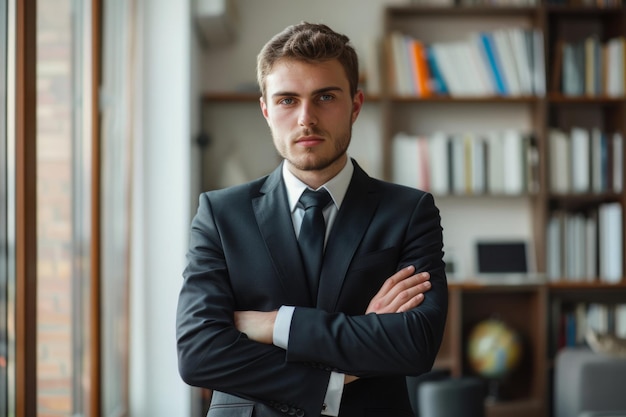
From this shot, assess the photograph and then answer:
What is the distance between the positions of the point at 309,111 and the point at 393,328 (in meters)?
0.47

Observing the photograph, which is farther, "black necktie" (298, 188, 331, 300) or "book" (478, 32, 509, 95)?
"book" (478, 32, 509, 95)

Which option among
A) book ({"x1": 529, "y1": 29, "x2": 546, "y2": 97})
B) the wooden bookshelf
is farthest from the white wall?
book ({"x1": 529, "y1": 29, "x2": 546, "y2": 97})

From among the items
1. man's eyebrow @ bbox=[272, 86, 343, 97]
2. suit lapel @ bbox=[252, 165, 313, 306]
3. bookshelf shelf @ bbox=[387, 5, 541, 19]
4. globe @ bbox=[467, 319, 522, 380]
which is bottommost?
globe @ bbox=[467, 319, 522, 380]

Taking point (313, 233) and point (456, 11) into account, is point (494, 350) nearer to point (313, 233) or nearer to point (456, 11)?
point (456, 11)

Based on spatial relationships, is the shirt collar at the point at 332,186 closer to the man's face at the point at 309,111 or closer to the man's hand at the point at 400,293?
the man's face at the point at 309,111

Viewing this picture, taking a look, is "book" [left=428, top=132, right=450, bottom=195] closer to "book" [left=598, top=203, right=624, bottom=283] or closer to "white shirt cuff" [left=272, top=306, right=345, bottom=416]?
"book" [left=598, top=203, right=624, bottom=283]

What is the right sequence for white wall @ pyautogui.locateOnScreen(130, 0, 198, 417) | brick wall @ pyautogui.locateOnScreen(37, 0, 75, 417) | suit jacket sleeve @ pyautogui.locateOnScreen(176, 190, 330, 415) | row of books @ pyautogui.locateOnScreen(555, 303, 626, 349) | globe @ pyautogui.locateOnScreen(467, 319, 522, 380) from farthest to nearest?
row of books @ pyautogui.locateOnScreen(555, 303, 626, 349) < globe @ pyautogui.locateOnScreen(467, 319, 522, 380) < white wall @ pyautogui.locateOnScreen(130, 0, 198, 417) < brick wall @ pyautogui.locateOnScreen(37, 0, 75, 417) < suit jacket sleeve @ pyautogui.locateOnScreen(176, 190, 330, 415)

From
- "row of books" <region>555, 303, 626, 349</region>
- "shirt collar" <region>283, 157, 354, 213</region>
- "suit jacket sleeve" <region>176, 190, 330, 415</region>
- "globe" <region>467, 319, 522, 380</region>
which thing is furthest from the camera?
"row of books" <region>555, 303, 626, 349</region>

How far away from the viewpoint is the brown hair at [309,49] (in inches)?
66.7

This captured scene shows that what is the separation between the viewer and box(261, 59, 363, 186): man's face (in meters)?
1.69

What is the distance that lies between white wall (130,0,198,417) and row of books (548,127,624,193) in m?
2.21

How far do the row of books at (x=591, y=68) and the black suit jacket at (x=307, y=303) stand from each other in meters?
3.49

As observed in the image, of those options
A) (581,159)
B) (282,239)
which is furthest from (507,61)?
(282,239)

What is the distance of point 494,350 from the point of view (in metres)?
4.87
